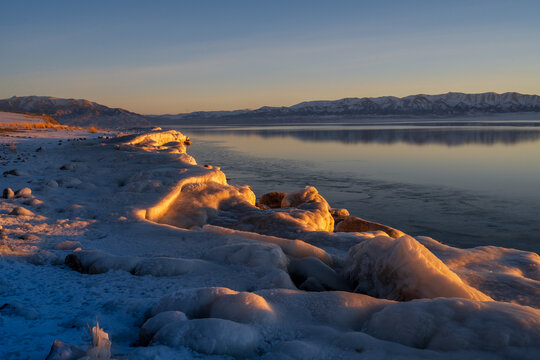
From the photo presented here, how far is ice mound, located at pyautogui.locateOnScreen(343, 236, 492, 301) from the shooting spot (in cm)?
259

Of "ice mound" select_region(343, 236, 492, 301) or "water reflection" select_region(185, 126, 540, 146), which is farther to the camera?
"water reflection" select_region(185, 126, 540, 146)

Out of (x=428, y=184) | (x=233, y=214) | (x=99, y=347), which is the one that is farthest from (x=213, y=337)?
(x=428, y=184)

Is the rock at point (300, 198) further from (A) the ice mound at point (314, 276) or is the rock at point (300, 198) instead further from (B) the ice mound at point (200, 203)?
(A) the ice mound at point (314, 276)

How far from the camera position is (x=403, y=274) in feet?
8.89

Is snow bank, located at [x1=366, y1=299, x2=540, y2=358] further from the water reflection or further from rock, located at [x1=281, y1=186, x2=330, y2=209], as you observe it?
the water reflection

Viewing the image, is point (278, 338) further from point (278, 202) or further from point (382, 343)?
point (278, 202)

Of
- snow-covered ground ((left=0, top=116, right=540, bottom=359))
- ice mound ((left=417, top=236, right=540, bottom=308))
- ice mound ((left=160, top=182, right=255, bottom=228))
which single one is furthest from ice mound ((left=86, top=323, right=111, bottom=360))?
ice mound ((left=160, top=182, right=255, bottom=228))

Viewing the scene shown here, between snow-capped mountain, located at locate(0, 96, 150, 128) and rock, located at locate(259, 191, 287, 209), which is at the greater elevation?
snow-capped mountain, located at locate(0, 96, 150, 128)

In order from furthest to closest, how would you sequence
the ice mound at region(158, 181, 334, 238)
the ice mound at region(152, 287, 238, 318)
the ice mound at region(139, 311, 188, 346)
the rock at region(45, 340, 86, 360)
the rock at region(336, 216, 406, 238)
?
the rock at region(336, 216, 406, 238) < the ice mound at region(158, 181, 334, 238) < the ice mound at region(152, 287, 238, 318) < the ice mound at region(139, 311, 188, 346) < the rock at region(45, 340, 86, 360)

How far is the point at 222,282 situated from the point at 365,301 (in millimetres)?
1090

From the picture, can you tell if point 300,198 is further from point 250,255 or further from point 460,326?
point 460,326

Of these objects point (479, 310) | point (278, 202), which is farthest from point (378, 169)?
point (479, 310)

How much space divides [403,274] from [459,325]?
755 millimetres

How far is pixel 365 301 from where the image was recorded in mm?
2377
